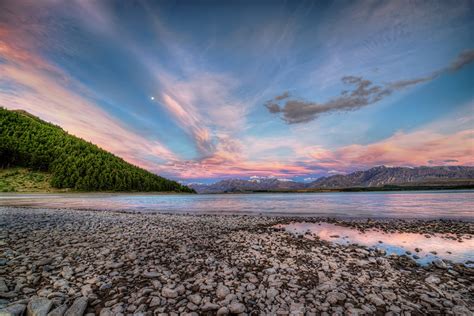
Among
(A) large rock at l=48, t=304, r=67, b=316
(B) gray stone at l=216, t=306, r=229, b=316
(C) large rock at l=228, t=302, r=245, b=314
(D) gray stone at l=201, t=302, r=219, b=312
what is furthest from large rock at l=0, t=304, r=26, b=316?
(C) large rock at l=228, t=302, r=245, b=314

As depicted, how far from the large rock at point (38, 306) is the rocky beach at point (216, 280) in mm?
19

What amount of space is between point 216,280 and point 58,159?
134347 millimetres

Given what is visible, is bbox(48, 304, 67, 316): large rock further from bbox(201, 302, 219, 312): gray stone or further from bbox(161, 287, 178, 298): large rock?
bbox(201, 302, 219, 312): gray stone

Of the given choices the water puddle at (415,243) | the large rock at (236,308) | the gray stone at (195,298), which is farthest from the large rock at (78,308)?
the water puddle at (415,243)

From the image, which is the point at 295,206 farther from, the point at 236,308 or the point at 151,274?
the point at 236,308

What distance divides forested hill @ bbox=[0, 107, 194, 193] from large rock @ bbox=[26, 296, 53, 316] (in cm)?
11479

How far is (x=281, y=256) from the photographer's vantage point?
8.61 meters

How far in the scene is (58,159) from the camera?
10356 centimetres

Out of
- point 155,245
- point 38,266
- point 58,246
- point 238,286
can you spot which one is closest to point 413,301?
point 238,286

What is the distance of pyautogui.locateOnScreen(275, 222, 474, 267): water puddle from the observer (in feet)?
30.4

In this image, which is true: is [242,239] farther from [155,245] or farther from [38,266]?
[38,266]

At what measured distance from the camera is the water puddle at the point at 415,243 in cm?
927

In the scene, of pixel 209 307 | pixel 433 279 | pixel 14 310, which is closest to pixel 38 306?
pixel 14 310

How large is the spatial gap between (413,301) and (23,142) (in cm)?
15478
